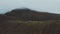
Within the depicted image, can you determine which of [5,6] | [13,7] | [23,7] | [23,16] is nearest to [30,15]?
[23,16]

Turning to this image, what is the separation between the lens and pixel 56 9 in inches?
57.7

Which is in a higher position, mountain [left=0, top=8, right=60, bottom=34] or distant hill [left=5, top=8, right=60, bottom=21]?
distant hill [left=5, top=8, right=60, bottom=21]

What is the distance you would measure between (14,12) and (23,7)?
0.15 metres

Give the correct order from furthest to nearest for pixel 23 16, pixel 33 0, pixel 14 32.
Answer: pixel 33 0 < pixel 23 16 < pixel 14 32

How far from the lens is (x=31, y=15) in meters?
1.36

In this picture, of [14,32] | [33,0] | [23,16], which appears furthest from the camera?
[33,0]

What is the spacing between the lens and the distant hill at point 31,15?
1279 millimetres

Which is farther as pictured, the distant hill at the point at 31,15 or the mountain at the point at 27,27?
the distant hill at the point at 31,15

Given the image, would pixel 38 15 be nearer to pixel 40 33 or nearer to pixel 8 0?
pixel 40 33

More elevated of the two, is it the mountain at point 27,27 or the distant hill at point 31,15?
the distant hill at point 31,15

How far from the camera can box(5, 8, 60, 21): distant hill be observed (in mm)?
1279

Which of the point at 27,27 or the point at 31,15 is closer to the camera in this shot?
the point at 27,27

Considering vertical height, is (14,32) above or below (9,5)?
below

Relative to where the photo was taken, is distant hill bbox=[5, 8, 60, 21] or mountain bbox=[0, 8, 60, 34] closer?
mountain bbox=[0, 8, 60, 34]
